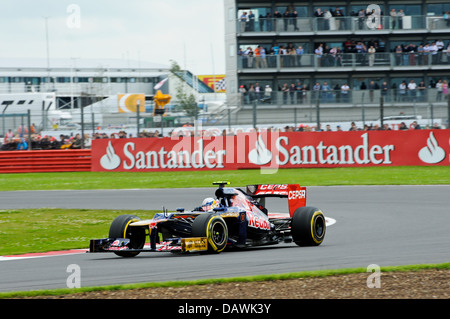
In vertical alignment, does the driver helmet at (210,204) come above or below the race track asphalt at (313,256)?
above

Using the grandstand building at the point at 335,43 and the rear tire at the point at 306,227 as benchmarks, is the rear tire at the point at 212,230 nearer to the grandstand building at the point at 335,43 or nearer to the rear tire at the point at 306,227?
the rear tire at the point at 306,227

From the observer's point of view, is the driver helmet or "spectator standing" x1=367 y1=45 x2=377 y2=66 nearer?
the driver helmet

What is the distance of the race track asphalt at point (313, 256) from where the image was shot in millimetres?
8102

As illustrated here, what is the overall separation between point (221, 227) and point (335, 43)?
38.5 meters

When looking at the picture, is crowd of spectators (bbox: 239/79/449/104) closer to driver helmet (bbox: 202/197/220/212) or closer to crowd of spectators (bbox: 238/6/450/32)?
crowd of spectators (bbox: 238/6/450/32)

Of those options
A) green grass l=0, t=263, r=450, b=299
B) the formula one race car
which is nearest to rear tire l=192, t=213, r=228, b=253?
the formula one race car

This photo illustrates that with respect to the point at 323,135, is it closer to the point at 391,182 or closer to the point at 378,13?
the point at 391,182

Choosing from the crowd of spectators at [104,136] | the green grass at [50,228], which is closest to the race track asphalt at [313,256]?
the green grass at [50,228]

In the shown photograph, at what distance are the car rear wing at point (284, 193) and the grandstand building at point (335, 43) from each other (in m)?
32.0

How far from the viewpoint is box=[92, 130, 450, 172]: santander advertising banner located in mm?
26672

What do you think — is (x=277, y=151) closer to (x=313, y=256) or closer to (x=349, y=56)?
(x=349, y=56)

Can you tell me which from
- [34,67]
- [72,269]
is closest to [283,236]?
[72,269]

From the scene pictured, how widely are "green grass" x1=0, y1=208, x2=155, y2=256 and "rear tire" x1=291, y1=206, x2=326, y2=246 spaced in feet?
10.5
